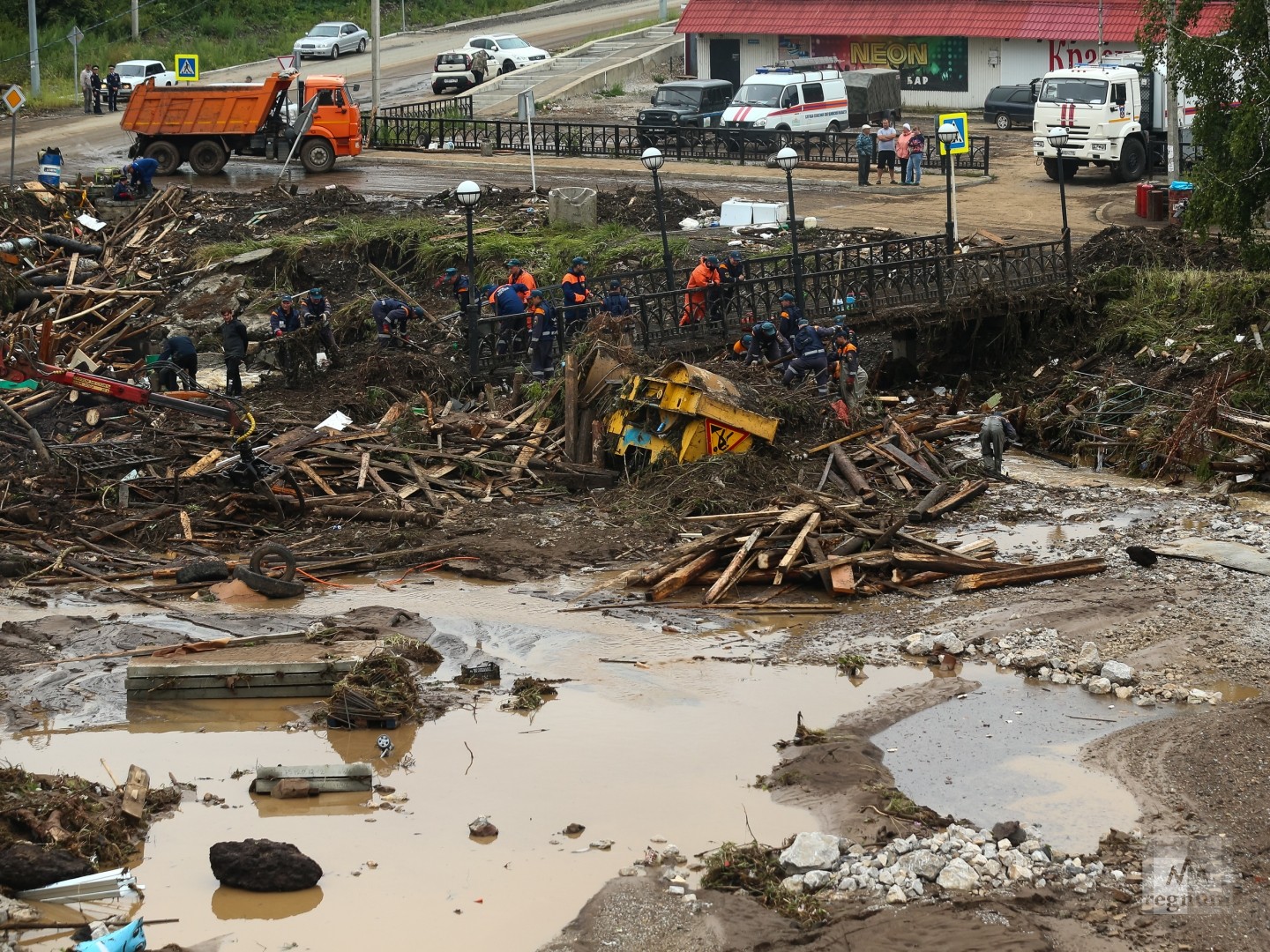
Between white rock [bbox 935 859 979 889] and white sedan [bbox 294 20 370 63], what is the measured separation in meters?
50.0

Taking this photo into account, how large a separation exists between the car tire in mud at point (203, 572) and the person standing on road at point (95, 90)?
115 feet

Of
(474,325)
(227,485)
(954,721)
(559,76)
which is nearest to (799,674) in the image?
(954,721)

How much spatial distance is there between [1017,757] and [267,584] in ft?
25.0

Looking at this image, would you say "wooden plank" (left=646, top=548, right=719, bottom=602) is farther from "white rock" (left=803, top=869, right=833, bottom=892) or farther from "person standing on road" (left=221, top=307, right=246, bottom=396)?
"person standing on road" (left=221, top=307, right=246, bottom=396)

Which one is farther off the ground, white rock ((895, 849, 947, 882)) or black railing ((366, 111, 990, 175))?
black railing ((366, 111, 990, 175))

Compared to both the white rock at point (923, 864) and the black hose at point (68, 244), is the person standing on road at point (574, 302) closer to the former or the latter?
the white rock at point (923, 864)

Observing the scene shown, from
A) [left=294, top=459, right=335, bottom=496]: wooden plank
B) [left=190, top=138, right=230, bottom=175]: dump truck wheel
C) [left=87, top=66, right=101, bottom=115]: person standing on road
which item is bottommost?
[left=294, top=459, right=335, bottom=496]: wooden plank

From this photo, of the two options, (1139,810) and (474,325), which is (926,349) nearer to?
(474,325)

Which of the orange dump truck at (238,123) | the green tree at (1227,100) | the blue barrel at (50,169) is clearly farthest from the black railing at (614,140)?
the green tree at (1227,100)

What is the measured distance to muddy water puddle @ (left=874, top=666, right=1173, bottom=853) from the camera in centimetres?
1084

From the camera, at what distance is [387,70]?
54.0 meters

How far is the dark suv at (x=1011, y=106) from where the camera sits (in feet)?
148

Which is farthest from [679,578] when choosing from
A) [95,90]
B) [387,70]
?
[387,70]

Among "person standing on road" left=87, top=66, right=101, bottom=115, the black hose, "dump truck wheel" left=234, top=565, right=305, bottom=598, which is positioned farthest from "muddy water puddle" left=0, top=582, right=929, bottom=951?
"person standing on road" left=87, top=66, right=101, bottom=115
